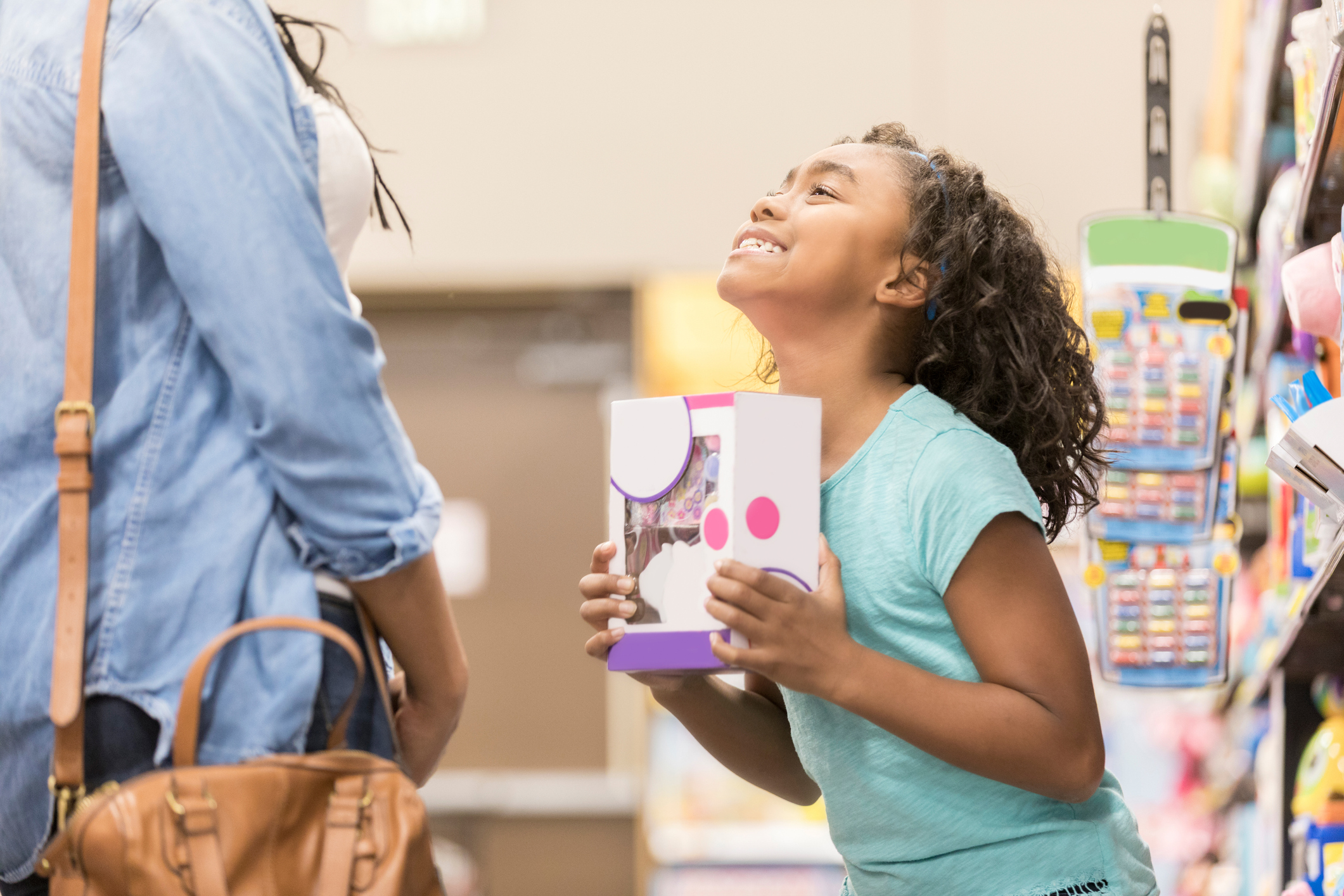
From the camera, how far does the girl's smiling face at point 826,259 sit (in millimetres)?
1349

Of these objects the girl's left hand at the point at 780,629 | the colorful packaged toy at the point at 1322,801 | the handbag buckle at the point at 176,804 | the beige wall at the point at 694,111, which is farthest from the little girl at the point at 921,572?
the beige wall at the point at 694,111

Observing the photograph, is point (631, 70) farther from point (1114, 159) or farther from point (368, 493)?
point (368, 493)

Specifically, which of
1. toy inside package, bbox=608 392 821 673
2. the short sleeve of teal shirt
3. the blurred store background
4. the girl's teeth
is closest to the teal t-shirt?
the short sleeve of teal shirt

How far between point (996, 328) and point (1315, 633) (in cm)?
76

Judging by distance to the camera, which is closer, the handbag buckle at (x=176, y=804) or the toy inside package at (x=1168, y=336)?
the handbag buckle at (x=176, y=804)

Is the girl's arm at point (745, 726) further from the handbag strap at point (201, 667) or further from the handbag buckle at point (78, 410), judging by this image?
the handbag buckle at point (78, 410)

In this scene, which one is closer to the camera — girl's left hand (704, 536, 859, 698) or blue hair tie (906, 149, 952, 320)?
girl's left hand (704, 536, 859, 698)

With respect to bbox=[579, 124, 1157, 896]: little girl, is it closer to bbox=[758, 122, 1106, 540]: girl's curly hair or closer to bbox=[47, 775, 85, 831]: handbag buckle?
bbox=[758, 122, 1106, 540]: girl's curly hair

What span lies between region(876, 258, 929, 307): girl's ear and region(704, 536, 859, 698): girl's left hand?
0.40 meters

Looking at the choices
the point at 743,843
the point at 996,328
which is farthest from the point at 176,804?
the point at 743,843

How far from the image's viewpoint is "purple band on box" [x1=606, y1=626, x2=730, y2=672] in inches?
42.7

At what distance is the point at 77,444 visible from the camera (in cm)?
96

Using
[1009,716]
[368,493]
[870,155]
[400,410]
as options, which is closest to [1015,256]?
[870,155]

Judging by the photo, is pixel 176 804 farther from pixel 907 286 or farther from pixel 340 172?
pixel 907 286
